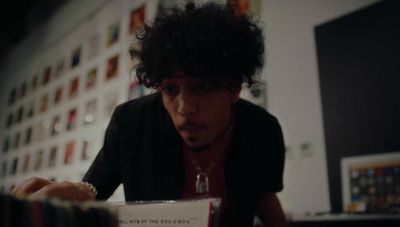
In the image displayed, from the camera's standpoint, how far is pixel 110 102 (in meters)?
2.27

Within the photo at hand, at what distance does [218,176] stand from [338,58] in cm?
71

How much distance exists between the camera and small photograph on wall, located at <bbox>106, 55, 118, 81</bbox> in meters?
2.28

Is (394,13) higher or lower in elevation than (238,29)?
higher

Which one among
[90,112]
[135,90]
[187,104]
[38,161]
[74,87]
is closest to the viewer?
[187,104]

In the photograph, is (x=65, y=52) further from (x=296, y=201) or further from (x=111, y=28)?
(x=296, y=201)

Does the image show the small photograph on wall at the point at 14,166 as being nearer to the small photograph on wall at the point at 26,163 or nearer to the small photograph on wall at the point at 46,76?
the small photograph on wall at the point at 26,163

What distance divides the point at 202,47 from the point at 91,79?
6.52 ft

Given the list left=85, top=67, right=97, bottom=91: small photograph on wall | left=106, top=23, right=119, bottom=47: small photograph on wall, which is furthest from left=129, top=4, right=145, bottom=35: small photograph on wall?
left=85, top=67, right=97, bottom=91: small photograph on wall

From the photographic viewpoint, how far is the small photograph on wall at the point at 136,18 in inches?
84.4

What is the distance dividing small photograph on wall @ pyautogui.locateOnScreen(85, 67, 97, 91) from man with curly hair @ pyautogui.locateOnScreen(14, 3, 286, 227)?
173 cm

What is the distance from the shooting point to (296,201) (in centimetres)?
129

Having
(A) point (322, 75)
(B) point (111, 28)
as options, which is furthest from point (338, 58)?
(B) point (111, 28)

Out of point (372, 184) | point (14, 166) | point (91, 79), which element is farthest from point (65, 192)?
point (14, 166)

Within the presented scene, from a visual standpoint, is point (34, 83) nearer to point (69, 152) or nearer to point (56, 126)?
point (56, 126)
